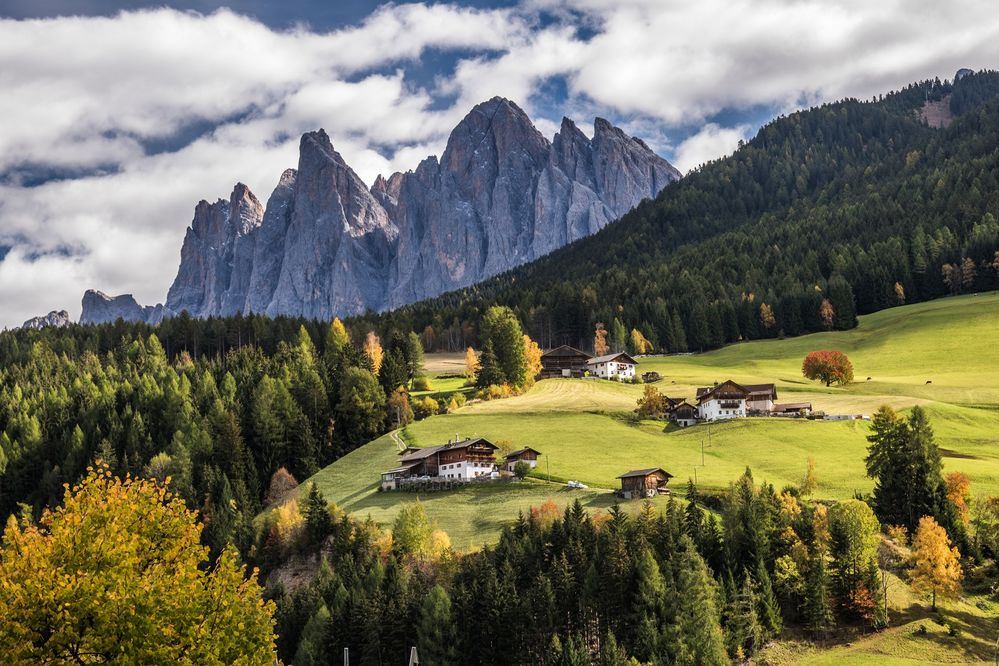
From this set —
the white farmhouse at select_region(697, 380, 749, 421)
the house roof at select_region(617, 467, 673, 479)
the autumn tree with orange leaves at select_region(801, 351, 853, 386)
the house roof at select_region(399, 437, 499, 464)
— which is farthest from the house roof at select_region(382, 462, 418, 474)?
the autumn tree with orange leaves at select_region(801, 351, 853, 386)

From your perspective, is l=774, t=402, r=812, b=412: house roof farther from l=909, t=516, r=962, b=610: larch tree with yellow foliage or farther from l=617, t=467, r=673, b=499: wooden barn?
l=909, t=516, r=962, b=610: larch tree with yellow foliage

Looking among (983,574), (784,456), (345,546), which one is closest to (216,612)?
(345,546)

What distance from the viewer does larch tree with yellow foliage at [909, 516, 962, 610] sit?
70250mm

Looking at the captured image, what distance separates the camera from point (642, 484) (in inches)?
3568

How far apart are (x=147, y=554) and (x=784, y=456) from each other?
9002 cm

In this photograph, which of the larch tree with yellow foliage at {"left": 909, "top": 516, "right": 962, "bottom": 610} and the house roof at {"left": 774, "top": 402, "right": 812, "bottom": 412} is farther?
the house roof at {"left": 774, "top": 402, "right": 812, "bottom": 412}

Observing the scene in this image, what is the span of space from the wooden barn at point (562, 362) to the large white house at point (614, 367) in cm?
474

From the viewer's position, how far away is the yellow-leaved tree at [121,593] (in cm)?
1900

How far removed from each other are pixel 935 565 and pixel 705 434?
4495 centimetres

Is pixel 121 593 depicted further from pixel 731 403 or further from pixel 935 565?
pixel 731 403

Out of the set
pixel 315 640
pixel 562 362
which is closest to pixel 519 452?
pixel 315 640

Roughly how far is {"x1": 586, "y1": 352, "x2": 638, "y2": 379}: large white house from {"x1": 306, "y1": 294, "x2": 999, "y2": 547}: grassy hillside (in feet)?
22.6

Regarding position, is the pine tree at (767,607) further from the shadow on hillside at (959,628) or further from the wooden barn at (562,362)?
the wooden barn at (562,362)

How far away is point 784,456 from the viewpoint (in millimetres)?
101625
